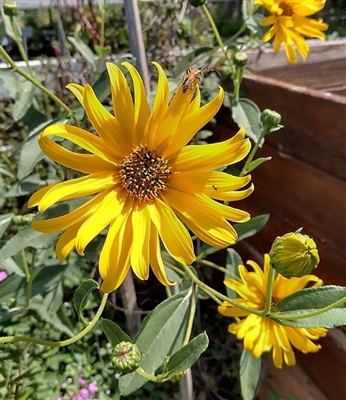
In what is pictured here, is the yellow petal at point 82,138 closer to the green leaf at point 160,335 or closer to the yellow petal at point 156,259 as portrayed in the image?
the yellow petal at point 156,259

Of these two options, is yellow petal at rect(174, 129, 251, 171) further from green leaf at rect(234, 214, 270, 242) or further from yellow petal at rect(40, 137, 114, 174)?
green leaf at rect(234, 214, 270, 242)

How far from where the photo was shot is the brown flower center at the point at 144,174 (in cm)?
62

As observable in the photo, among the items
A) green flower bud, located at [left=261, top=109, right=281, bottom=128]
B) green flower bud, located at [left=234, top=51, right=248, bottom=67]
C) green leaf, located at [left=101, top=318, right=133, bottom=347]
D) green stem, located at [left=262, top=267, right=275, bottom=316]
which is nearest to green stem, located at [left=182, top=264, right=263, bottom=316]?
green stem, located at [left=262, top=267, right=275, bottom=316]

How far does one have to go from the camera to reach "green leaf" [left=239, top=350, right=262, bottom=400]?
0.88 meters

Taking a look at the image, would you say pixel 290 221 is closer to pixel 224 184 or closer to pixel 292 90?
pixel 292 90

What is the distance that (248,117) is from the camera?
0.92 m

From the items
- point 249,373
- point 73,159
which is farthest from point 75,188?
point 249,373

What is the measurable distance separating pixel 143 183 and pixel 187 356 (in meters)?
0.22

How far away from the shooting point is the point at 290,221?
100 centimetres

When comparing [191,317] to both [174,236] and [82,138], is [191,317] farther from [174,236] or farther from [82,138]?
[82,138]

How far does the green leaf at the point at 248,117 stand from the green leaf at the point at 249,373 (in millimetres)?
394

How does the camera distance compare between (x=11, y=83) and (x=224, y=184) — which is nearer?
(x=224, y=184)

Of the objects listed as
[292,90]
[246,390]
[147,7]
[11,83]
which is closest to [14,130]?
[11,83]

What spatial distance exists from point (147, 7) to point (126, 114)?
3.10 ft
